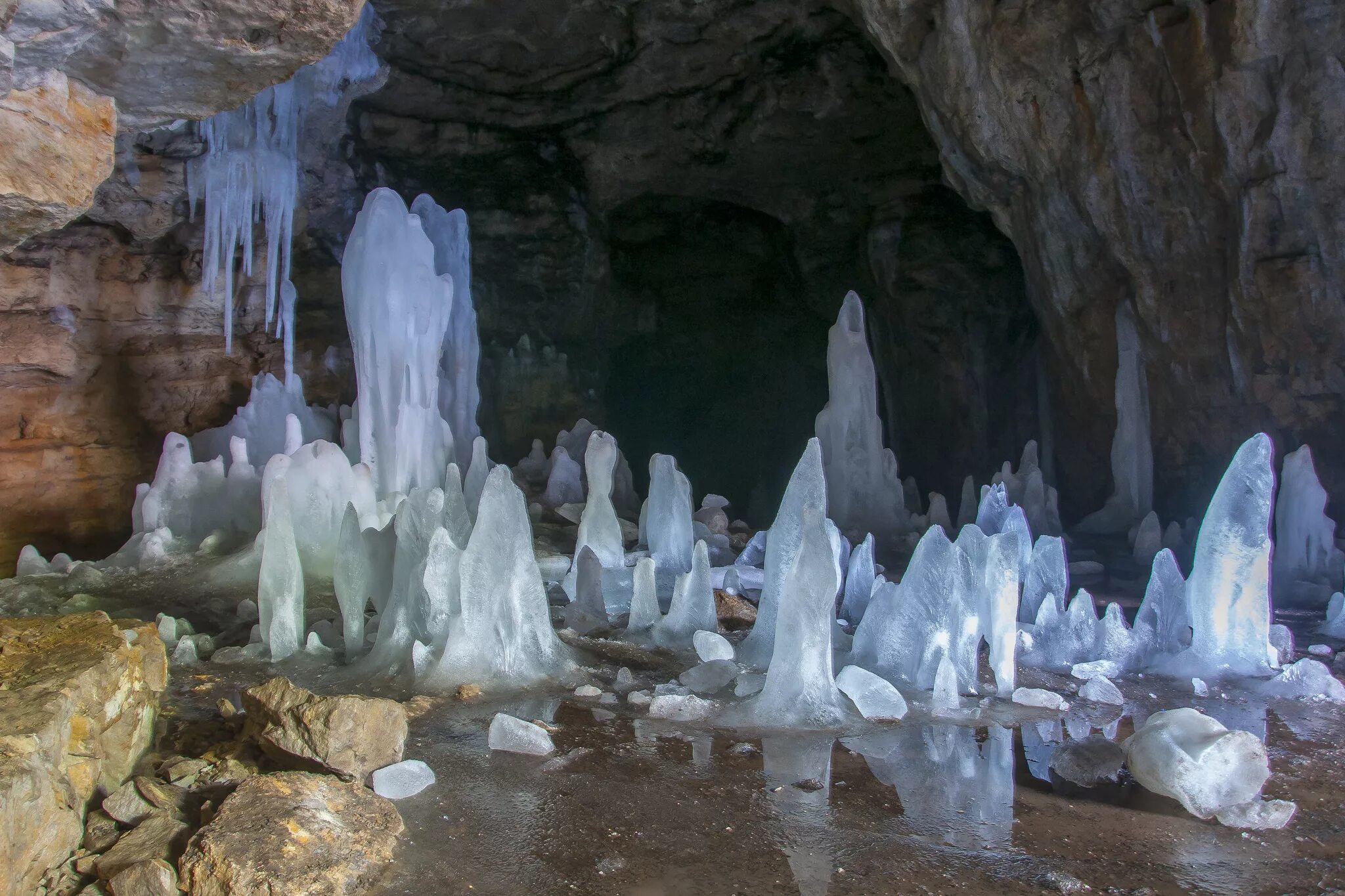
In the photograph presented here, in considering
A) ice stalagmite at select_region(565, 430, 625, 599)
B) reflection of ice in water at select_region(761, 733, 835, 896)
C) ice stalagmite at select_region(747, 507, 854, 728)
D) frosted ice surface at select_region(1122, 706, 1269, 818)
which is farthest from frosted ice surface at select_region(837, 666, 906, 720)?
ice stalagmite at select_region(565, 430, 625, 599)

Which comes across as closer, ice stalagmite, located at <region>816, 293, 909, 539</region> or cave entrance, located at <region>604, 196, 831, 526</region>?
ice stalagmite, located at <region>816, 293, 909, 539</region>

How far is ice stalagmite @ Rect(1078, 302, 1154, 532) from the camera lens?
1317 centimetres

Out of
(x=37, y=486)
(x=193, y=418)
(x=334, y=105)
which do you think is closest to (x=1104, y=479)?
(x=334, y=105)

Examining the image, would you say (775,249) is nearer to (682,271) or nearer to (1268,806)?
(682,271)

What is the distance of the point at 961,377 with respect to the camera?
17641mm

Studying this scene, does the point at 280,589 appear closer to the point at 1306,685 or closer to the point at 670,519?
the point at 670,519

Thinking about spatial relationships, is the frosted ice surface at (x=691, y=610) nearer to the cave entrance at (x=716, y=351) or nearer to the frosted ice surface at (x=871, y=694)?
the frosted ice surface at (x=871, y=694)

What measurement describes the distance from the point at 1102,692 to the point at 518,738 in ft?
11.5

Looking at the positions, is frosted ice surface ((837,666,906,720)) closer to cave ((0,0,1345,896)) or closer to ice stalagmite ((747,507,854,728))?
cave ((0,0,1345,896))

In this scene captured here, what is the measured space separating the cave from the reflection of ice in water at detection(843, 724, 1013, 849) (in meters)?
0.04

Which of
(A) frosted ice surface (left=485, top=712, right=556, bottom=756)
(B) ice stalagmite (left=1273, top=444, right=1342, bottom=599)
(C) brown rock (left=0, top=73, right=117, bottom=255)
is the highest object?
(C) brown rock (left=0, top=73, right=117, bottom=255)

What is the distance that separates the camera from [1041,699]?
5.82m

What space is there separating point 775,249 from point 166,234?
11194mm

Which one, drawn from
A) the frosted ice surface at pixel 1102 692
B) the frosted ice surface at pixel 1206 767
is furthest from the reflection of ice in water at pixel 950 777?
the frosted ice surface at pixel 1102 692
